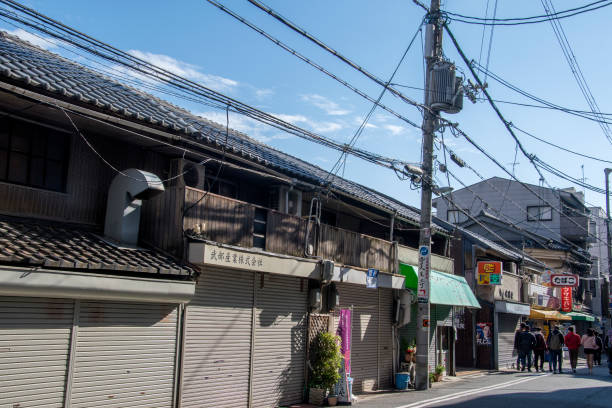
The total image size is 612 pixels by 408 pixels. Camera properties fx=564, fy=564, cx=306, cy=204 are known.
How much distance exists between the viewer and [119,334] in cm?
1017

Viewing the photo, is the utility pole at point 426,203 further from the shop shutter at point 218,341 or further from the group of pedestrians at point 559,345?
the group of pedestrians at point 559,345

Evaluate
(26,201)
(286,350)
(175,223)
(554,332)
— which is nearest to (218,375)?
(286,350)

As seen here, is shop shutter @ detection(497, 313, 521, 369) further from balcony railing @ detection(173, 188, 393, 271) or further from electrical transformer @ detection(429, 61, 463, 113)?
electrical transformer @ detection(429, 61, 463, 113)

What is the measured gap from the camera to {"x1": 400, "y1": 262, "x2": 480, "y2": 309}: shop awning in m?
19.0

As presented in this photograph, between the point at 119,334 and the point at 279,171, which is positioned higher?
the point at 279,171

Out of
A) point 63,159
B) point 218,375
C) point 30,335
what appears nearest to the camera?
point 30,335

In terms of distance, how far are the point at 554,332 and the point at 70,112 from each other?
19.9m

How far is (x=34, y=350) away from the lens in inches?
352

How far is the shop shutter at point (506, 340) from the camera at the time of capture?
26.2 m

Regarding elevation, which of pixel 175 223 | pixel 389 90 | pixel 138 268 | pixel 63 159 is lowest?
pixel 138 268

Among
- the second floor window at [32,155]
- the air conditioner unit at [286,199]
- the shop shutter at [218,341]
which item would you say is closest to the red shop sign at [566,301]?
the air conditioner unit at [286,199]

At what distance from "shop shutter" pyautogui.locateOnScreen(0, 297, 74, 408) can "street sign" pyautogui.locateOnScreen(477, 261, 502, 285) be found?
20.3m

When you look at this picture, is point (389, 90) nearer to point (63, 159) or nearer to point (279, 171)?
point (279, 171)

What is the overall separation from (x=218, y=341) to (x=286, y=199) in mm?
4719
